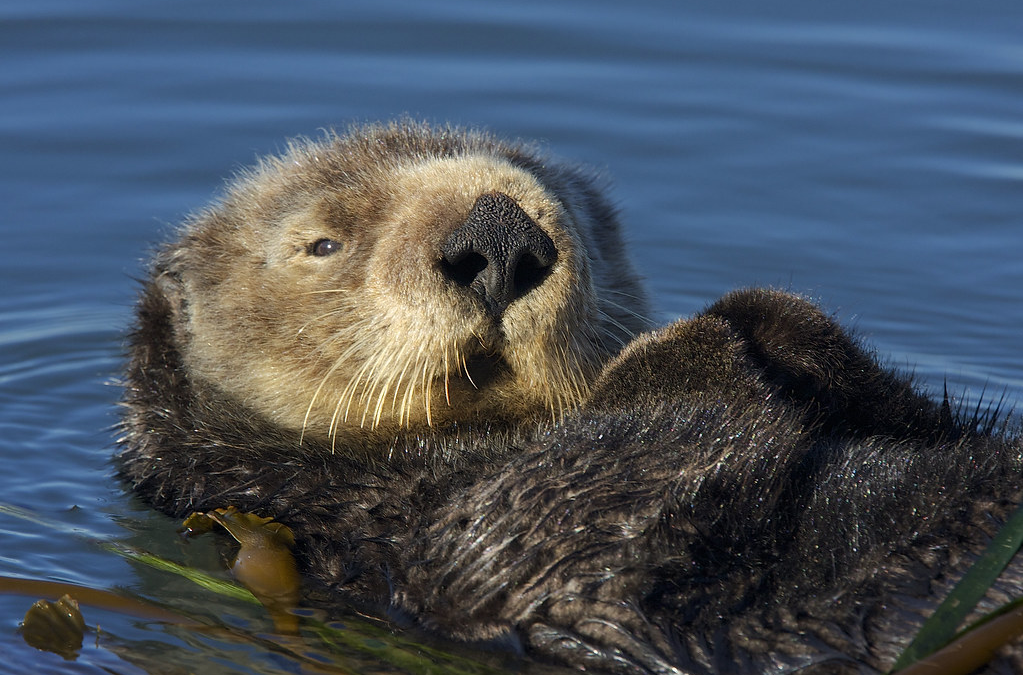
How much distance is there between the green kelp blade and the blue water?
3.05 meters

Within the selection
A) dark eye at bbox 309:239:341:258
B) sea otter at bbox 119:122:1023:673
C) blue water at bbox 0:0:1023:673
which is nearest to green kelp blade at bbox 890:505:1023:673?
sea otter at bbox 119:122:1023:673

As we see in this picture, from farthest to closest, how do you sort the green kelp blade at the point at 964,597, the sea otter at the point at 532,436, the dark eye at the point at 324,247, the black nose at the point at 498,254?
the dark eye at the point at 324,247 < the black nose at the point at 498,254 < the sea otter at the point at 532,436 < the green kelp blade at the point at 964,597

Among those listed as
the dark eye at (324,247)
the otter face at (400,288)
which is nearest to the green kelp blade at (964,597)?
the otter face at (400,288)

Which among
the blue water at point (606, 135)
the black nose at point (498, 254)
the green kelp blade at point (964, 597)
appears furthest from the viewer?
the blue water at point (606, 135)

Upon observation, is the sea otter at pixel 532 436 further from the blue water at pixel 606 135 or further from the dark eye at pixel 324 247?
the blue water at pixel 606 135

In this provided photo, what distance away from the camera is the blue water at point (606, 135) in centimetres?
684

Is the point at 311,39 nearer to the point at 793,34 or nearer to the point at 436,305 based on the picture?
the point at 793,34

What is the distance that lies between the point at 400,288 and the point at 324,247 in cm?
59

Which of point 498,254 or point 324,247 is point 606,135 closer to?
point 324,247

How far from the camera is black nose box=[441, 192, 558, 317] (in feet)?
12.1

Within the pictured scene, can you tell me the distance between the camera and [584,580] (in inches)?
139

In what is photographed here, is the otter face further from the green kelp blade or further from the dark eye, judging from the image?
the green kelp blade

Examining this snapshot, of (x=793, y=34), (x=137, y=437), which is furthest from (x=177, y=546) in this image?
(x=793, y=34)

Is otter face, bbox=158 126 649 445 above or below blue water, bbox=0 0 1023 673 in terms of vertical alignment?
below
